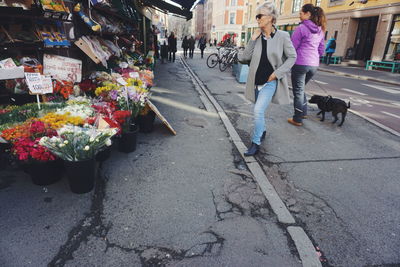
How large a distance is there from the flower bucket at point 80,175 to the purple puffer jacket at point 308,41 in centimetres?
449

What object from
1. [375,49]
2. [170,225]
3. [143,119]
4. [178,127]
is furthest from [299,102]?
[375,49]

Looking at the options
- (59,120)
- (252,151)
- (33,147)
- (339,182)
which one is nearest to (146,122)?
(59,120)

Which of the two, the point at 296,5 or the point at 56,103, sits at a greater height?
the point at 296,5

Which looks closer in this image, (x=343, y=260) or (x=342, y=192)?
(x=343, y=260)

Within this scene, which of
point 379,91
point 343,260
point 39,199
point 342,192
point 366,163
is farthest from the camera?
point 379,91

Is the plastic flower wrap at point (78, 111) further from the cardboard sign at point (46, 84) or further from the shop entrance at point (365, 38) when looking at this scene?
the shop entrance at point (365, 38)

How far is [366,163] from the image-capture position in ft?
13.8

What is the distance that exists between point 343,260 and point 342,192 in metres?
1.26

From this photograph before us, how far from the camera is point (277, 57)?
378cm

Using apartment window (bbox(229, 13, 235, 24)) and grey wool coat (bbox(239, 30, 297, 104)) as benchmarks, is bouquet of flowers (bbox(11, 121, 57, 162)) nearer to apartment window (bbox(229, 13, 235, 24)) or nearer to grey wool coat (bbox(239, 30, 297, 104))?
grey wool coat (bbox(239, 30, 297, 104))

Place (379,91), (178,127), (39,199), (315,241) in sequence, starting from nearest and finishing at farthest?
(315,241), (39,199), (178,127), (379,91)

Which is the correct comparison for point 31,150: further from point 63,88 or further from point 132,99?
point 63,88

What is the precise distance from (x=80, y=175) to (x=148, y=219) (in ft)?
3.16

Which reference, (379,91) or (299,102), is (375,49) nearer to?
(379,91)
